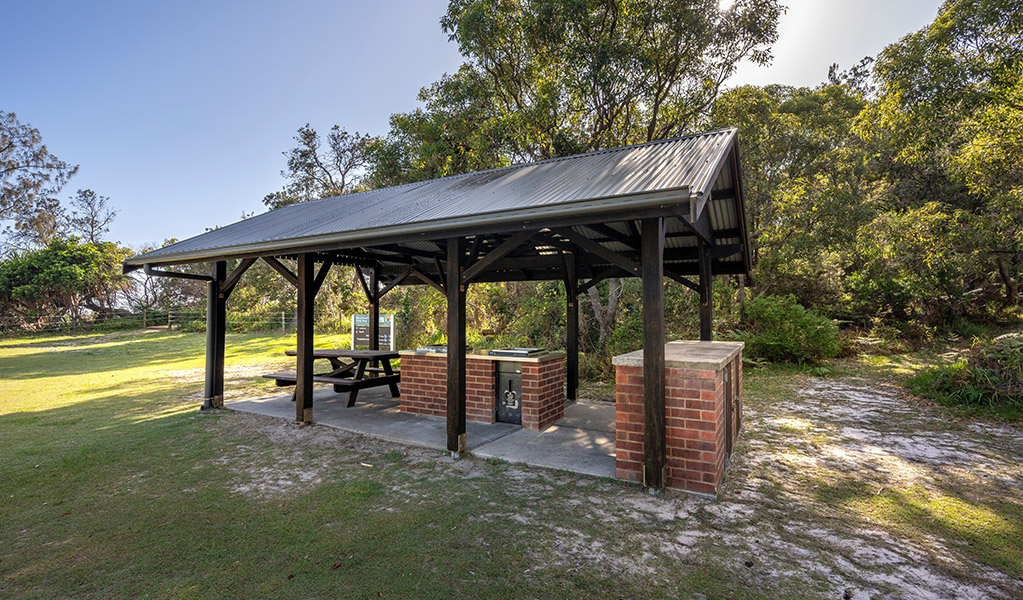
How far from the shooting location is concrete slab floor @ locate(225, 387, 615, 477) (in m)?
4.32

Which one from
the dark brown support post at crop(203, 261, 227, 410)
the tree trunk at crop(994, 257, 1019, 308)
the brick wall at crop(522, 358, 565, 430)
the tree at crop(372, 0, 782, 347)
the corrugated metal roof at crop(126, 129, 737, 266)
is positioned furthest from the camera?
the tree trunk at crop(994, 257, 1019, 308)

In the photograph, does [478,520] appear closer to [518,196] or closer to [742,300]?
[518,196]

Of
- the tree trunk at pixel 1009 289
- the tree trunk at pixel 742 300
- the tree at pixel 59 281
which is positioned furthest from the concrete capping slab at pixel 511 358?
the tree at pixel 59 281

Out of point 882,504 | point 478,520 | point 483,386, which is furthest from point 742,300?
point 478,520

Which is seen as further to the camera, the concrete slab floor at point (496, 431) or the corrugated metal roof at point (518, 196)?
the concrete slab floor at point (496, 431)

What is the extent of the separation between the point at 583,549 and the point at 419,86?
13.5 metres

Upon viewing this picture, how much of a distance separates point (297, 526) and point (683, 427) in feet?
9.52

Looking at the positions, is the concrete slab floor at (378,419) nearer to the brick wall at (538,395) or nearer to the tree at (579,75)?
the brick wall at (538,395)

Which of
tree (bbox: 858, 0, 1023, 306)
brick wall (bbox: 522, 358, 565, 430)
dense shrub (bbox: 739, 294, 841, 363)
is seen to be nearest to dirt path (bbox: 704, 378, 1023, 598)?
brick wall (bbox: 522, 358, 565, 430)

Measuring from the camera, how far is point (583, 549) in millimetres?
2654

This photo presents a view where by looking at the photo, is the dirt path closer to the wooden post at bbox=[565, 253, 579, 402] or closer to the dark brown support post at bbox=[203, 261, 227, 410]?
the wooden post at bbox=[565, 253, 579, 402]

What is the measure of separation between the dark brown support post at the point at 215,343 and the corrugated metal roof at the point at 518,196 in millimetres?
538

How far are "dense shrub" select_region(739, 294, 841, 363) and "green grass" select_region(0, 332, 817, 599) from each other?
331 inches

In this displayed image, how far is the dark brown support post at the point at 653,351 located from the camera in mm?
3387
